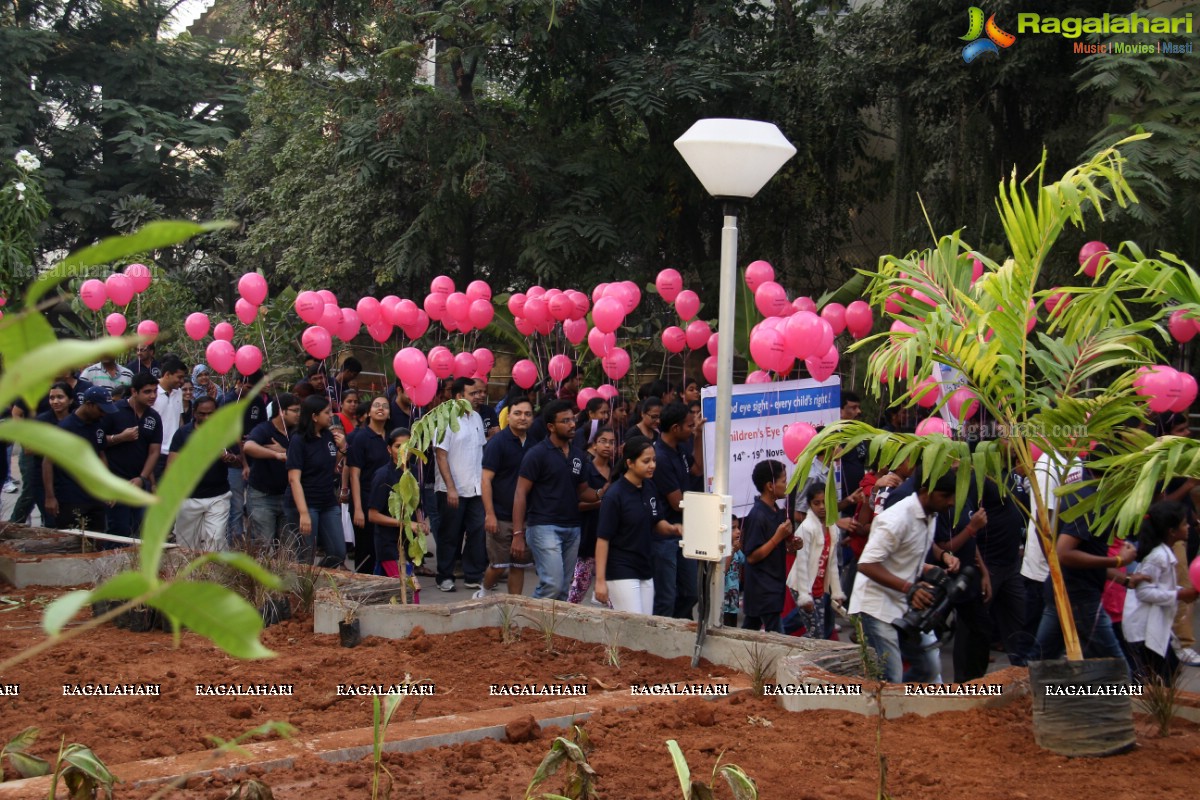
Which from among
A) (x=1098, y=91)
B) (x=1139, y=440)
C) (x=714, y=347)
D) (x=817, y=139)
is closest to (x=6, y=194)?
(x=714, y=347)

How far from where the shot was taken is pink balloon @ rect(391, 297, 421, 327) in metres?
13.6

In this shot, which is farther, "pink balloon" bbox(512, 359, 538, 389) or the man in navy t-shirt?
"pink balloon" bbox(512, 359, 538, 389)

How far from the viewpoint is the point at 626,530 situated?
8000 mm

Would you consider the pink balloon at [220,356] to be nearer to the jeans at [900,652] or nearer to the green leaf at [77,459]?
the jeans at [900,652]

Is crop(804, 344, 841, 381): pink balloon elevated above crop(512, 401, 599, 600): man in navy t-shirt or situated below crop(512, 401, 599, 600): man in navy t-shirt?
above

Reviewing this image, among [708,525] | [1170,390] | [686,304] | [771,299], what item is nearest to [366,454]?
[771,299]

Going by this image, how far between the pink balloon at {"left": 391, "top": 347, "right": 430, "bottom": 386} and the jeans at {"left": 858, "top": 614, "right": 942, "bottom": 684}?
5509 millimetres

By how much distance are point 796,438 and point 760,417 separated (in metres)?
0.45

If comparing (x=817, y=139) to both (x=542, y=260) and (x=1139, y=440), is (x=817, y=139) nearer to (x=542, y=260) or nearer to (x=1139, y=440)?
(x=542, y=260)

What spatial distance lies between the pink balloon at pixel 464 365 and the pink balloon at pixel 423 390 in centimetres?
88

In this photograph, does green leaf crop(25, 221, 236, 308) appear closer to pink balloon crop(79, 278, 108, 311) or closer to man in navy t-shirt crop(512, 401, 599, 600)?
man in navy t-shirt crop(512, 401, 599, 600)

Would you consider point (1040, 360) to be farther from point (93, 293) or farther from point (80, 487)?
point (93, 293)

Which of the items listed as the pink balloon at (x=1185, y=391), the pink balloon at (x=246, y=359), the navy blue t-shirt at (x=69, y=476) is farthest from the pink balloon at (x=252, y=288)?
the pink balloon at (x=1185, y=391)

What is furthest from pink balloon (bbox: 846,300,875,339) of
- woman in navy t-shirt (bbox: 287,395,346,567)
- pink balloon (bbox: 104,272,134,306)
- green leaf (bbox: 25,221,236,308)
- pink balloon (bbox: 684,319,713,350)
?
green leaf (bbox: 25,221,236,308)
